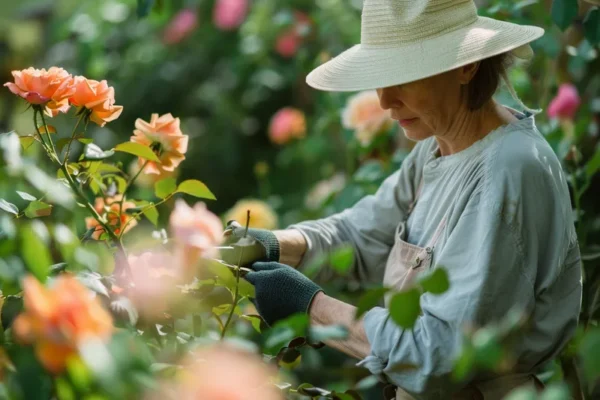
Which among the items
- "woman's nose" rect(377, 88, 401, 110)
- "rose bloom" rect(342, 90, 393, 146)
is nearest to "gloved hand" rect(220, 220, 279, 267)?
"woman's nose" rect(377, 88, 401, 110)

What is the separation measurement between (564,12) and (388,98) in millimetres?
548

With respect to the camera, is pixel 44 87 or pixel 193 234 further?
pixel 44 87

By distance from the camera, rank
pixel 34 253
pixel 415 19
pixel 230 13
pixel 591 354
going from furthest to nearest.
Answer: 1. pixel 230 13
2. pixel 415 19
3. pixel 34 253
4. pixel 591 354

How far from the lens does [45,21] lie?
20.3ft

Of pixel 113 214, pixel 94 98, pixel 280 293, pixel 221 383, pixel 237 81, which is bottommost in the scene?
pixel 237 81

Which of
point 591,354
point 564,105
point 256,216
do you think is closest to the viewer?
point 591,354

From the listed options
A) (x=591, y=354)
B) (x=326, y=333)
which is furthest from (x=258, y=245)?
(x=591, y=354)

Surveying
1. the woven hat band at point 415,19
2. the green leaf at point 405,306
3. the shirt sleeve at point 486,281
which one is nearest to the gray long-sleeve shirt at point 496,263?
the shirt sleeve at point 486,281

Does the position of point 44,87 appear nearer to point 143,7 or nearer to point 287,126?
point 143,7

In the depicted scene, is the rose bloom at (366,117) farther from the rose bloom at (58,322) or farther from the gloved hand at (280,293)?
the rose bloom at (58,322)

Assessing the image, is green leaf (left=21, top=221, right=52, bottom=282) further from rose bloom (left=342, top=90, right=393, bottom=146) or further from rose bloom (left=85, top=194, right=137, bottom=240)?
rose bloom (left=342, top=90, right=393, bottom=146)

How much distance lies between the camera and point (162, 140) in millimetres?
1459

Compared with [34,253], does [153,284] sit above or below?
below

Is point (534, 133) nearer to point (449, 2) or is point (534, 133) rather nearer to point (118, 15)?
point (449, 2)
